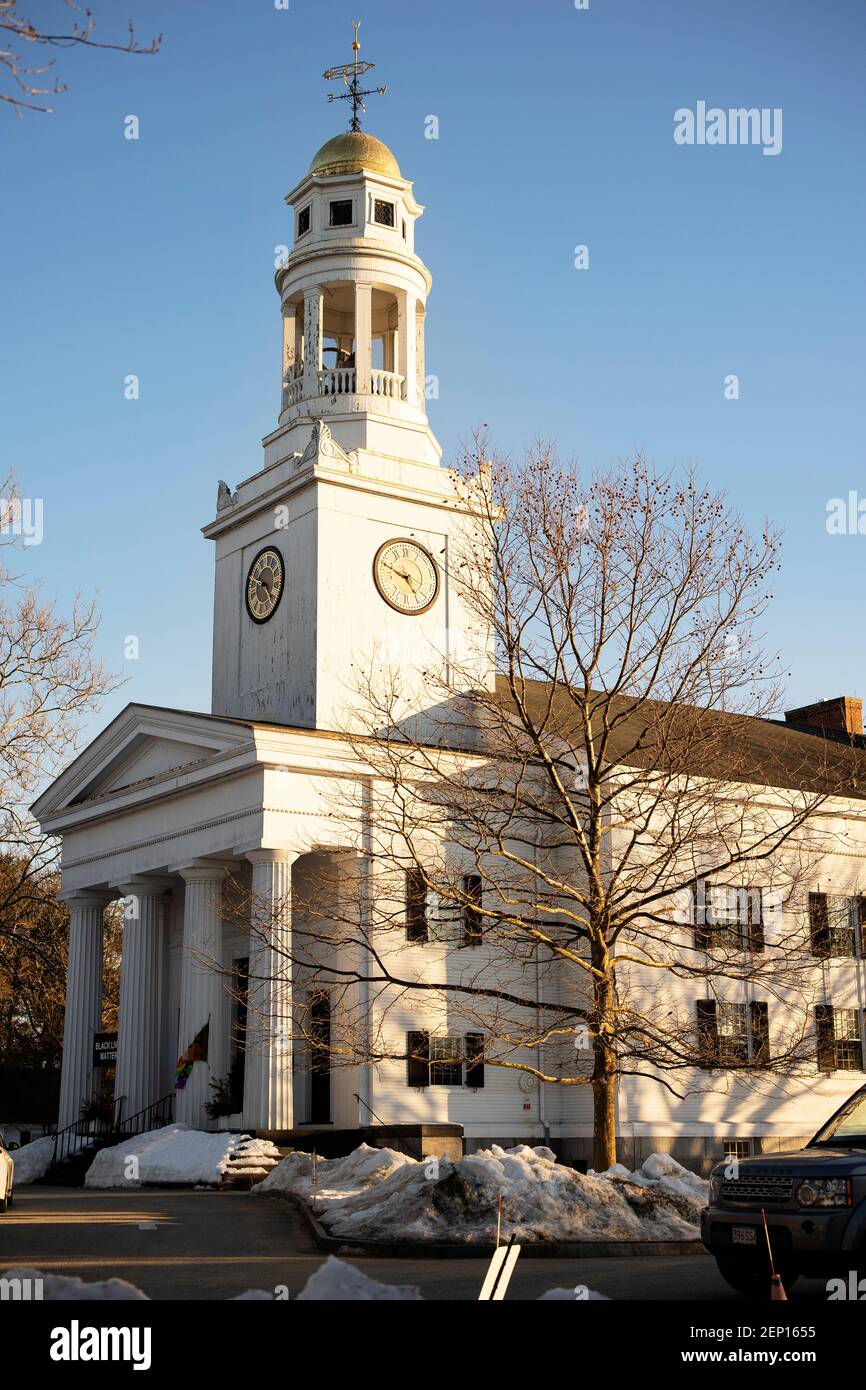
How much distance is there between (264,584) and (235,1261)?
24693 mm

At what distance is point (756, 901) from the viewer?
113 ft

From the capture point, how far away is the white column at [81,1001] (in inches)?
1538

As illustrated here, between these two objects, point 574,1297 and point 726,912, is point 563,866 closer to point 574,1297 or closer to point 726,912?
point 726,912

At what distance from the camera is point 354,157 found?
138ft

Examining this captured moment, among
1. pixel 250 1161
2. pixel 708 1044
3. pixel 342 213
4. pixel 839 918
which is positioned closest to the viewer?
pixel 708 1044

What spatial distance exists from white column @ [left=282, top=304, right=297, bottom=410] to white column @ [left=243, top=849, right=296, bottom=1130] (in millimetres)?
15002

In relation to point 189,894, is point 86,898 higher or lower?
higher

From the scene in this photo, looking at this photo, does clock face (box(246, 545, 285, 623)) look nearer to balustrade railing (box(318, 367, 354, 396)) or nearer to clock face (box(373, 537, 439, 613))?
clock face (box(373, 537, 439, 613))

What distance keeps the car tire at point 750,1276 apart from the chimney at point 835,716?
1673 inches

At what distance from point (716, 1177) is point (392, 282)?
32096 mm

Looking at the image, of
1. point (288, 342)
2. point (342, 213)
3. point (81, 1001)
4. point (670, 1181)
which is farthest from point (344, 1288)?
point (342, 213)

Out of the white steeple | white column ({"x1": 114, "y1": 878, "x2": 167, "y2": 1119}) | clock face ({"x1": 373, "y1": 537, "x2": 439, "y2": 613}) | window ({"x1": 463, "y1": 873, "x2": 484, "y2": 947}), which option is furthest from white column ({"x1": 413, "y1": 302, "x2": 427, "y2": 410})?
white column ({"x1": 114, "y1": 878, "x2": 167, "y2": 1119})
